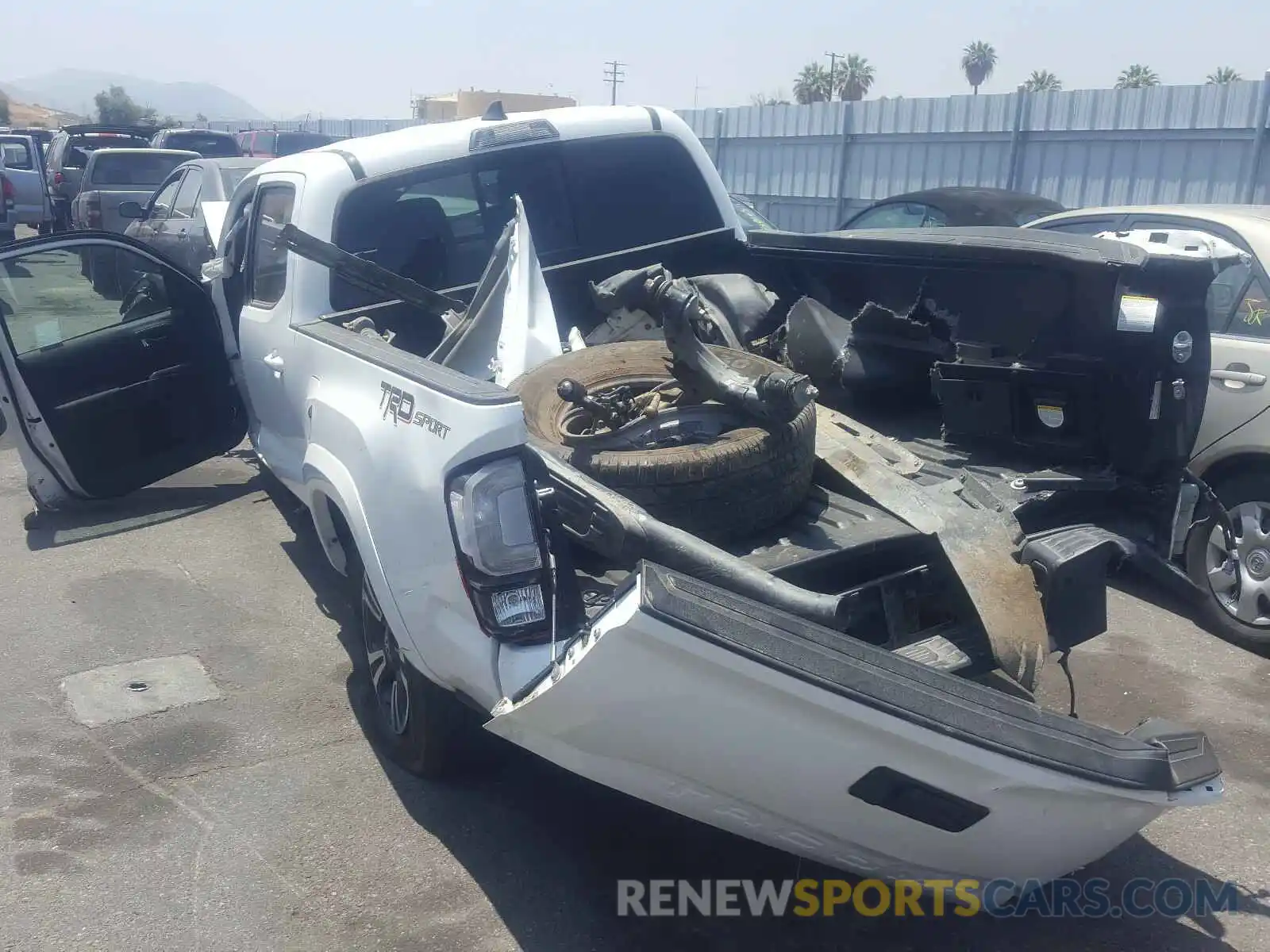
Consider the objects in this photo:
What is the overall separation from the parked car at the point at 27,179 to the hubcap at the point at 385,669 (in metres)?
20.8

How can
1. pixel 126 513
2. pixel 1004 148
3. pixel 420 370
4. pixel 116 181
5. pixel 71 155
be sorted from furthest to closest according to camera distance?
pixel 71 155, pixel 116 181, pixel 1004 148, pixel 126 513, pixel 420 370

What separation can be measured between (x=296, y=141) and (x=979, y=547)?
19.6 m

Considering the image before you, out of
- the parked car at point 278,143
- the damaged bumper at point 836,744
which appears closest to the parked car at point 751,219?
the damaged bumper at point 836,744

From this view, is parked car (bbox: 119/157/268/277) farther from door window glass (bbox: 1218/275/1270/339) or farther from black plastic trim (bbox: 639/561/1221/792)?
black plastic trim (bbox: 639/561/1221/792)

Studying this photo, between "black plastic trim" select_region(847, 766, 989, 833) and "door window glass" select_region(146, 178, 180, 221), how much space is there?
12348 mm

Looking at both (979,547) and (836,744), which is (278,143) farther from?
(836,744)

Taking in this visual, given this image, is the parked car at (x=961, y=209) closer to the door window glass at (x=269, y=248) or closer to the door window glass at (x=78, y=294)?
the door window glass at (x=269, y=248)

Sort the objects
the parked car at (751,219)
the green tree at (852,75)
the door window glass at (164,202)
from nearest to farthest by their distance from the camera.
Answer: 1. the parked car at (751,219)
2. the door window glass at (164,202)
3. the green tree at (852,75)

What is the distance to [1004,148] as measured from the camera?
616 inches

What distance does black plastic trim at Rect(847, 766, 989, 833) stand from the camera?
2.39m

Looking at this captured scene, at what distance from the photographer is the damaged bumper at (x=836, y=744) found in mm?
2271

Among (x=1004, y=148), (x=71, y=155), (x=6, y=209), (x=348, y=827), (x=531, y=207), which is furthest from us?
(x=71, y=155)

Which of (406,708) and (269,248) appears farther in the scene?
(269,248)

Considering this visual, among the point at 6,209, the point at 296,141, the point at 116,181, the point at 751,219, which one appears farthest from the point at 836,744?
the point at 6,209
